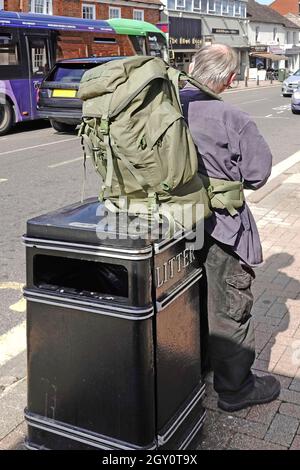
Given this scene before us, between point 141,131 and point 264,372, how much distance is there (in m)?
1.80

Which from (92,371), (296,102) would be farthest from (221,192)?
(296,102)

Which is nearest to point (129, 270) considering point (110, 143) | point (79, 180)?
point (110, 143)

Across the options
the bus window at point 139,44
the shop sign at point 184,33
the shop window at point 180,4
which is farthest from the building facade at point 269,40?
the bus window at point 139,44

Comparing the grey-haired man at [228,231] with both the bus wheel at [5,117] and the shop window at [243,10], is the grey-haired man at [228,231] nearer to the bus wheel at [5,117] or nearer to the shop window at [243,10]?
the bus wheel at [5,117]

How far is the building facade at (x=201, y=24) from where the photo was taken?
42.2m

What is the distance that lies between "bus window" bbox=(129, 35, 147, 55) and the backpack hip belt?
57.2ft

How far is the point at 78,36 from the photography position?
1672 centimetres

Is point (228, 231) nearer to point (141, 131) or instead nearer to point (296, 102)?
point (141, 131)

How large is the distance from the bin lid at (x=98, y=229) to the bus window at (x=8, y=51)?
43.0 ft

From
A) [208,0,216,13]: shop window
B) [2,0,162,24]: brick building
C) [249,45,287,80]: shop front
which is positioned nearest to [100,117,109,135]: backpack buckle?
[2,0,162,24]: brick building

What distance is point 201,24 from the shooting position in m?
46.6

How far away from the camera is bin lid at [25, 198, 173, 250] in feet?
6.88

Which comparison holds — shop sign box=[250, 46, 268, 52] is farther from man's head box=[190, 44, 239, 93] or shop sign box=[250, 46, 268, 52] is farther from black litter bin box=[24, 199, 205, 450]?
black litter bin box=[24, 199, 205, 450]
